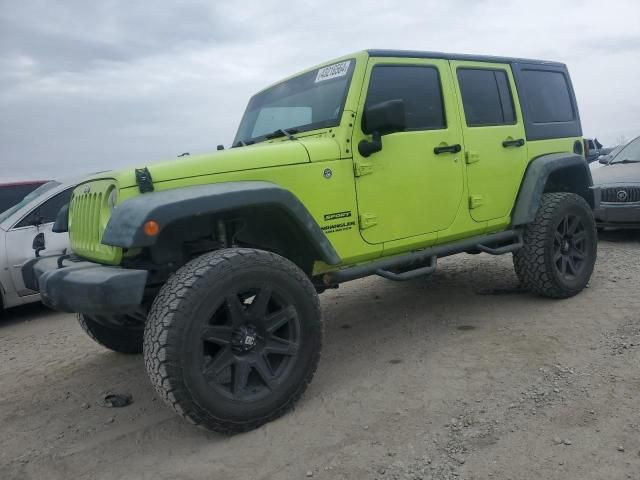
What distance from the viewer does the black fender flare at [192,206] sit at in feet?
Result: 8.14

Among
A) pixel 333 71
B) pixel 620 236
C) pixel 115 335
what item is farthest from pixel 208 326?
pixel 620 236

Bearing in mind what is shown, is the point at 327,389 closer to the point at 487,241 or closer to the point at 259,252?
the point at 259,252

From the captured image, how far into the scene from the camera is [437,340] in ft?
13.0

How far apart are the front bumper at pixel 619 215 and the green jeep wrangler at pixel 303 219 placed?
8.52 feet

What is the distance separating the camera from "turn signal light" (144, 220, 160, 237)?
246cm

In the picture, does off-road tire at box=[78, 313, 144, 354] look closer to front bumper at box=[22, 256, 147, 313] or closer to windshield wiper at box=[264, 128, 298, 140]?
front bumper at box=[22, 256, 147, 313]

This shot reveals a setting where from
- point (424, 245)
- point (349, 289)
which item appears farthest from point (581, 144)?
point (349, 289)

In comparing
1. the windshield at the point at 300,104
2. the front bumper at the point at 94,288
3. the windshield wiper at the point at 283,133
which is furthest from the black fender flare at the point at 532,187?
the front bumper at the point at 94,288

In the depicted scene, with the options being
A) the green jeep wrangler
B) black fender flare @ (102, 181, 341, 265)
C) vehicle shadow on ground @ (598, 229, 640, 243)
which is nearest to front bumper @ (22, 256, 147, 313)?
the green jeep wrangler

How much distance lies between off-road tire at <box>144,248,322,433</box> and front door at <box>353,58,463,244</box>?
751 mm

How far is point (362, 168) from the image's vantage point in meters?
3.34

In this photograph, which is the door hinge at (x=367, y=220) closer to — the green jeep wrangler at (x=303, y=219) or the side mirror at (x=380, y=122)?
the green jeep wrangler at (x=303, y=219)

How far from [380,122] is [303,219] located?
0.74m

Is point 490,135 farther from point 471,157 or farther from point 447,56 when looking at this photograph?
point 447,56
